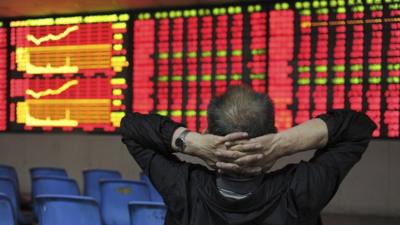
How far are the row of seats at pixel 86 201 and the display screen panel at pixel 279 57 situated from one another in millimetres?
1784

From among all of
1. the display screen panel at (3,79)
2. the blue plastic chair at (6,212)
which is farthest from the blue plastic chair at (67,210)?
the display screen panel at (3,79)

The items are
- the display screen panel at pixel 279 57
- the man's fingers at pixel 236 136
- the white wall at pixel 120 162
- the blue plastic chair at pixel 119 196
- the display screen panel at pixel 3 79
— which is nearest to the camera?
the man's fingers at pixel 236 136

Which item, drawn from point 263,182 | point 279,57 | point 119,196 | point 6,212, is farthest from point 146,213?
point 279,57

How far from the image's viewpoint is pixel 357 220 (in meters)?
5.34

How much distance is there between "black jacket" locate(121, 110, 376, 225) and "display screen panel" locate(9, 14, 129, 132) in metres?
5.19

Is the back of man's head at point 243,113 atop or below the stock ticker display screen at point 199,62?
below

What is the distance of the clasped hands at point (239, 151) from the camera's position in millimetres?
911

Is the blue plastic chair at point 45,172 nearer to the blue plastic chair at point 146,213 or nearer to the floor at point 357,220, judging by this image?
the blue plastic chair at point 146,213

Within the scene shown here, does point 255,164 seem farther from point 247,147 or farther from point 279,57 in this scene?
point 279,57

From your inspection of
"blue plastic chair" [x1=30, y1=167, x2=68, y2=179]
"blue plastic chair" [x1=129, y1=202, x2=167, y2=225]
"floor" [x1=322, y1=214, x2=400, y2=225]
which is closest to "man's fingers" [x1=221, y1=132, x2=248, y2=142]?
"blue plastic chair" [x1=129, y1=202, x2=167, y2=225]

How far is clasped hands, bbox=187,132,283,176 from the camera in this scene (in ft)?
2.99

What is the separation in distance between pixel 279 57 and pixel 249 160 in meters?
4.73

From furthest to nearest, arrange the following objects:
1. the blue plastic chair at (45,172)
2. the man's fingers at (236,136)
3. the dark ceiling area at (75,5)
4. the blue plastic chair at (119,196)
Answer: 1. the dark ceiling area at (75,5)
2. the blue plastic chair at (45,172)
3. the blue plastic chair at (119,196)
4. the man's fingers at (236,136)

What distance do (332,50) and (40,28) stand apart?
13.8ft
